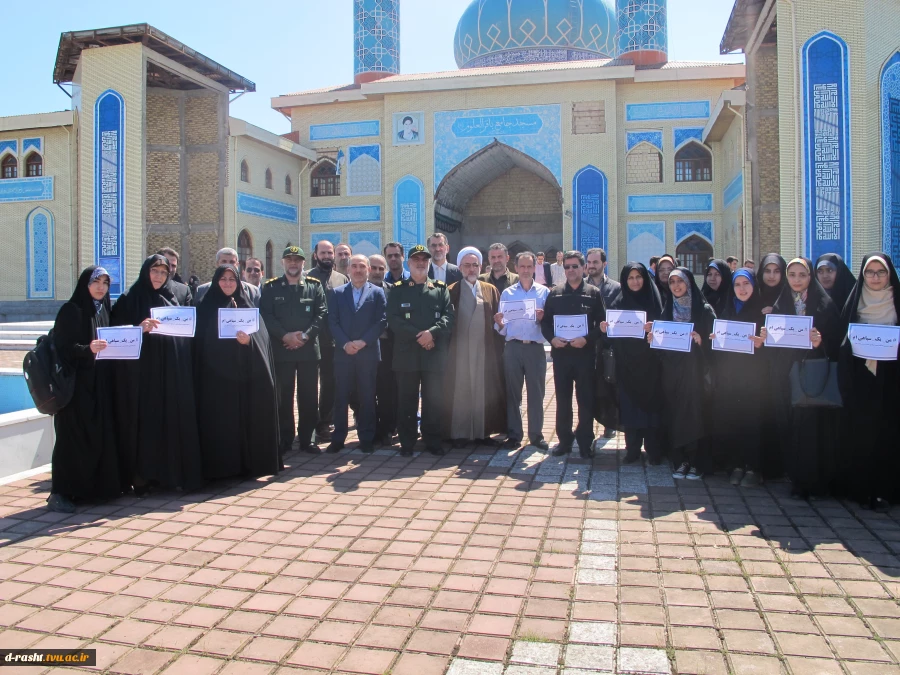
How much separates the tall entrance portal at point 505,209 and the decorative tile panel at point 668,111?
3.09 metres

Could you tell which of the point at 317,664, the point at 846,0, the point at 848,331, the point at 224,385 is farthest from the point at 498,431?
the point at 846,0

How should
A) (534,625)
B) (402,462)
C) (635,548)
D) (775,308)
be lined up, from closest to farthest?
(534,625) < (635,548) < (775,308) < (402,462)

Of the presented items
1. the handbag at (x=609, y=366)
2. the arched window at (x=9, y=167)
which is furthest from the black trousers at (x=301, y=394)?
the arched window at (x=9, y=167)

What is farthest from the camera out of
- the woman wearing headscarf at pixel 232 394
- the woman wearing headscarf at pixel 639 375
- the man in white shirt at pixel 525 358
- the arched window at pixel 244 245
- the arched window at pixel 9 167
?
the arched window at pixel 9 167

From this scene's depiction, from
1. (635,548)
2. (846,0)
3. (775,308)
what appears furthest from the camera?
(846,0)

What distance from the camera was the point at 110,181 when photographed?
1509 centimetres

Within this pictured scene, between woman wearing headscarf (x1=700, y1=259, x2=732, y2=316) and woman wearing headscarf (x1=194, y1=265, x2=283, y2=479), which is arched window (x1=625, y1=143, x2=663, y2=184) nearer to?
woman wearing headscarf (x1=700, y1=259, x2=732, y2=316)

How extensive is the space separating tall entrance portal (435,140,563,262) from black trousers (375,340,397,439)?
47.0 feet

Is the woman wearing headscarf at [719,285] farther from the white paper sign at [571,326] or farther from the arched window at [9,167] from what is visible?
the arched window at [9,167]

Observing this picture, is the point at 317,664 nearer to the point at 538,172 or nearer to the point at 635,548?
the point at 635,548

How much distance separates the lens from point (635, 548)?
3.46 m

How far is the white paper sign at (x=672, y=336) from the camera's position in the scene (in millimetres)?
4656

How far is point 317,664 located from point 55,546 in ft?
6.11

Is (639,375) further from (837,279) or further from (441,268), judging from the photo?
(441,268)
